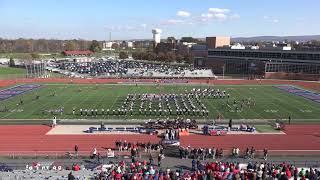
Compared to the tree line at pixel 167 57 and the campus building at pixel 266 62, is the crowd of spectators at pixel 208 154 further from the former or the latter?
the tree line at pixel 167 57

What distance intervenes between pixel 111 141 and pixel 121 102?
760 inches

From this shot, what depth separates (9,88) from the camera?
214 feet

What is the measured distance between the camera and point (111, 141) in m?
32.2

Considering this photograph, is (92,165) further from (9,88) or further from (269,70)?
(269,70)

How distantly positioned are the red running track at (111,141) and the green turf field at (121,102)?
7.93 m

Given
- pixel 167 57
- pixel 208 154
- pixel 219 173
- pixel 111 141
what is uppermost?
pixel 167 57

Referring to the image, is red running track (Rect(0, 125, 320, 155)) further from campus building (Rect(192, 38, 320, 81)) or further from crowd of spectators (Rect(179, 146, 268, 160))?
campus building (Rect(192, 38, 320, 81))

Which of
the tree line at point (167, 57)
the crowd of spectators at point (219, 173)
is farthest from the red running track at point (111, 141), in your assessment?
the tree line at point (167, 57)

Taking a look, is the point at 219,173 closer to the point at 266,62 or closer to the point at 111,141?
the point at 111,141

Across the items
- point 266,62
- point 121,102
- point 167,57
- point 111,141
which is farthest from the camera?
point 167,57

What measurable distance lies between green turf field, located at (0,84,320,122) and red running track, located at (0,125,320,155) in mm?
7933

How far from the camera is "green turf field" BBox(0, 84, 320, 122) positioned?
43.5m

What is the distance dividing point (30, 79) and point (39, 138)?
1814 inches

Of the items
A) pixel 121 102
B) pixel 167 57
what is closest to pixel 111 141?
pixel 121 102
